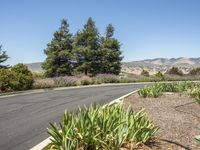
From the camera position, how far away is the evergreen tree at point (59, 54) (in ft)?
165

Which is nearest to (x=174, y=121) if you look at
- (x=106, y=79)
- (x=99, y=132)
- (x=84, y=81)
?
(x=99, y=132)

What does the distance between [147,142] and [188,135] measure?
2.00 metres

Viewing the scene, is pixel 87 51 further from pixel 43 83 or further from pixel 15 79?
pixel 15 79

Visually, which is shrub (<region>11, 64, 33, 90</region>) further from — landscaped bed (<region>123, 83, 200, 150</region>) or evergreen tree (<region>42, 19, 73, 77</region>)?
evergreen tree (<region>42, 19, 73, 77</region>)

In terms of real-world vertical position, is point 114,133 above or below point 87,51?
below

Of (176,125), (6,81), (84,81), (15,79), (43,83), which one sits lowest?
(176,125)

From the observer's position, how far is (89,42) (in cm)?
5266

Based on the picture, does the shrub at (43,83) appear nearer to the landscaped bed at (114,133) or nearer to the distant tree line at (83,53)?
the distant tree line at (83,53)

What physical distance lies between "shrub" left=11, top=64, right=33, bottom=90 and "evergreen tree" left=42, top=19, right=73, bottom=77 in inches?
782

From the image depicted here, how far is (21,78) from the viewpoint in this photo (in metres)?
28.0

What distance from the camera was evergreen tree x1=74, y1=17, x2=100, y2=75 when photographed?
169 feet

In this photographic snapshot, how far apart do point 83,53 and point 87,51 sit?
2.29ft

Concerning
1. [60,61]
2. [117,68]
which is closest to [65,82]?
[60,61]

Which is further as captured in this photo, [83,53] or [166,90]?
[83,53]
